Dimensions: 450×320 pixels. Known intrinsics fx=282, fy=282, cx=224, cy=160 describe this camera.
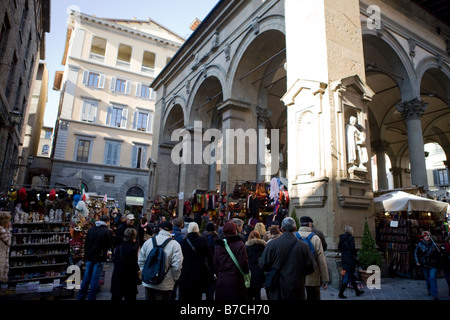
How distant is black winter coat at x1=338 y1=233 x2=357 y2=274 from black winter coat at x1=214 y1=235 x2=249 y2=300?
2.90m

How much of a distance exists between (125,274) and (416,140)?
11.1 m

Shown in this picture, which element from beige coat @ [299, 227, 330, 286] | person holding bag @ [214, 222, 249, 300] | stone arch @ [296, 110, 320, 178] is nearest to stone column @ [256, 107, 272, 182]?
stone arch @ [296, 110, 320, 178]

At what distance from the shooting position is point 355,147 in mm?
7238

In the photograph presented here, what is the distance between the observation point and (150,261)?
3516mm

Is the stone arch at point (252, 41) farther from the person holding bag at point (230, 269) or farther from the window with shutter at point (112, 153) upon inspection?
the window with shutter at point (112, 153)

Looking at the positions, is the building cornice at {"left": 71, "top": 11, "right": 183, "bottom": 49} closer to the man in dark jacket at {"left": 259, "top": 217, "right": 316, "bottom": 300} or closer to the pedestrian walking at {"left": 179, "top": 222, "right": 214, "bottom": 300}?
the pedestrian walking at {"left": 179, "top": 222, "right": 214, "bottom": 300}

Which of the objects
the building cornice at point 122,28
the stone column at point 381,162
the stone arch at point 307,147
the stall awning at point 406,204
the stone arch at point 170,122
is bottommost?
the stall awning at point 406,204

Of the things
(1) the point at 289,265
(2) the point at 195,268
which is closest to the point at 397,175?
(1) the point at 289,265

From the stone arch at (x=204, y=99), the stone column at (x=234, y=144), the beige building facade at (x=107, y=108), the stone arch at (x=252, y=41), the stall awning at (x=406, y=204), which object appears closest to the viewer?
the stall awning at (x=406, y=204)

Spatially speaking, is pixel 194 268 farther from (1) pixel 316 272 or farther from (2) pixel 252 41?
(2) pixel 252 41

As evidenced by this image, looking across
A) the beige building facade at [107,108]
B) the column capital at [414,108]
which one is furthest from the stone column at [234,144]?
the beige building facade at [107,108]

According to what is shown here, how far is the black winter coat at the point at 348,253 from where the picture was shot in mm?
5445

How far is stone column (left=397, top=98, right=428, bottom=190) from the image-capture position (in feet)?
33.2

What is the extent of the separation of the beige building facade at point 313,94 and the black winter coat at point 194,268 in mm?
3536
